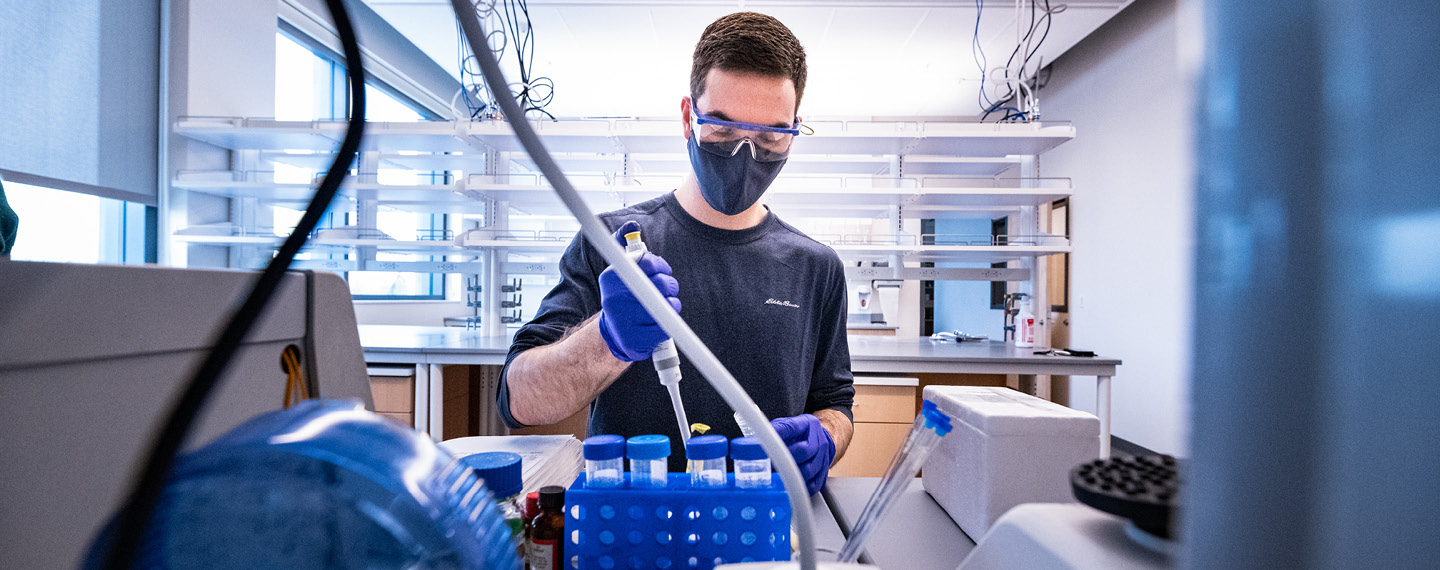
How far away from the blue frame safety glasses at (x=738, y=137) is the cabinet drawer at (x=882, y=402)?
156 centimetres

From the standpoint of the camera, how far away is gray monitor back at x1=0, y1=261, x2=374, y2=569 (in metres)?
0.30

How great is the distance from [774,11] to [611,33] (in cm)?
124

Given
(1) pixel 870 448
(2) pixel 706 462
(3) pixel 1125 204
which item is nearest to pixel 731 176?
(2) pixel 706 462

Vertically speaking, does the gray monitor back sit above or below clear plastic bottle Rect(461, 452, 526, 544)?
above

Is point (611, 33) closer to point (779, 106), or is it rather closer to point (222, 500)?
point (779, 106)

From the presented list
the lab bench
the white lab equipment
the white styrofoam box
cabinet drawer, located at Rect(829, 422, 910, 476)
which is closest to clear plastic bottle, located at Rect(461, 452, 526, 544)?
the white lab equipment

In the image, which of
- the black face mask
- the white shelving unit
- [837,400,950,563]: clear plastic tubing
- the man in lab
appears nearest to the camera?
[837,400,950,563]: clear plastic tubing

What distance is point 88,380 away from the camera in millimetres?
324

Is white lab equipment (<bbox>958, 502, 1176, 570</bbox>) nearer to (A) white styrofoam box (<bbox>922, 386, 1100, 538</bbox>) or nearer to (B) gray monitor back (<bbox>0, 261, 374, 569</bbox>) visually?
(A) white styrofoam box (<bbox>922, 386, 1100, 538</bbox>)

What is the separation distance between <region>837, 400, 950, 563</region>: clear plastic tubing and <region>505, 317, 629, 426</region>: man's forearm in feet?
1.87

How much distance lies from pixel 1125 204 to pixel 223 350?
5.36 metres

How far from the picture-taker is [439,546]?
25cm

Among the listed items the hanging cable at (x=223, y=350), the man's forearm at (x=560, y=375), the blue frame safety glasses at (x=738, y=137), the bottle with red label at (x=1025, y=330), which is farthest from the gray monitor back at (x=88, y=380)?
the bottle with red label at (x=1025, y=330)

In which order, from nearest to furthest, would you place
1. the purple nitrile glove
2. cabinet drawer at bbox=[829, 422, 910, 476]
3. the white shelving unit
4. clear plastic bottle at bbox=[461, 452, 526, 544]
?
clear plastic bottle at bbox=[461, 452, 526, 544] → the purple nitrile glove → cabinet drawer at bbox=[829, 422, 910, 476] → the white shelving unit
